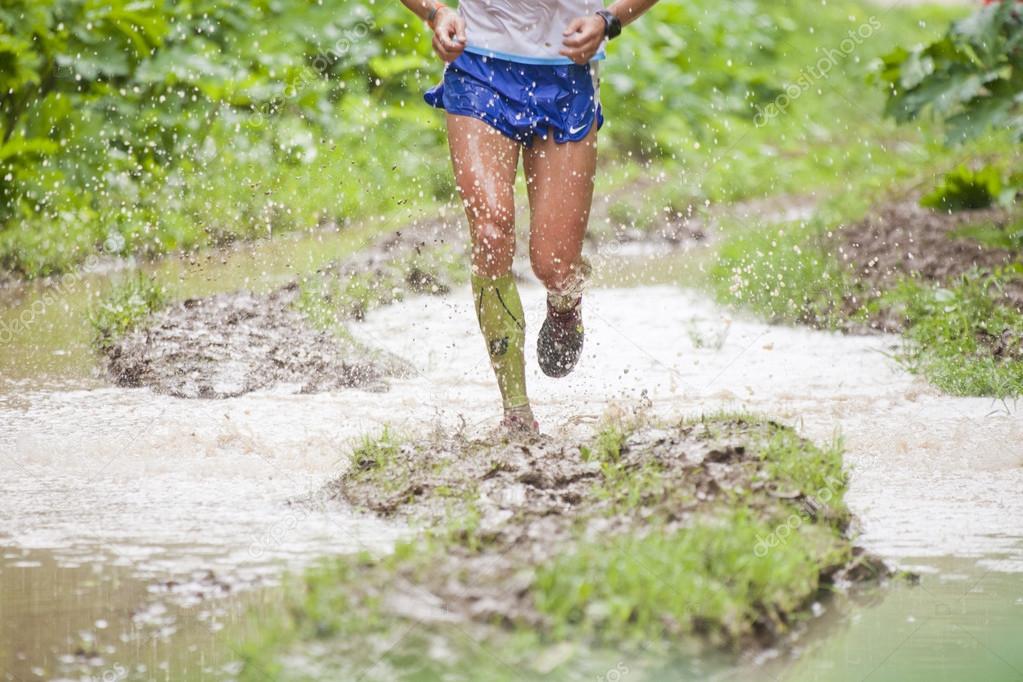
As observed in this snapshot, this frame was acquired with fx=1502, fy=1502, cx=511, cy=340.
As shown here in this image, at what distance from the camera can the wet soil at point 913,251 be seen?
23.9 ft

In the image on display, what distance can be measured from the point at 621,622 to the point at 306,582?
2.34 ft

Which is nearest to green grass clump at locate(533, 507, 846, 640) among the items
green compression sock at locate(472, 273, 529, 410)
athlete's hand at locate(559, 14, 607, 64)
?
green compression sock at locate(472, 273, 529, 410)

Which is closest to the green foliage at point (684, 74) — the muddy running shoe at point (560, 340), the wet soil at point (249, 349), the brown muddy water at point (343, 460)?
the brown muddy water at point (343, 460)

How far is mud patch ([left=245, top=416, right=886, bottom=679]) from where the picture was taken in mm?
3051

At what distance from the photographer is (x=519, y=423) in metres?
4.83

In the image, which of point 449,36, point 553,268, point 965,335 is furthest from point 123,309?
point 965,335

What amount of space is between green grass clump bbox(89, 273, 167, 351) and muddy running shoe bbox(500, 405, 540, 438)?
252 cm

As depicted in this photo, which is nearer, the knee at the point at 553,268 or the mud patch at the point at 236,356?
the knee at the point at 553,268

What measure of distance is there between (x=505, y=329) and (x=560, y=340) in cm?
51

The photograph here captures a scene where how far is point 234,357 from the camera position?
6363mm

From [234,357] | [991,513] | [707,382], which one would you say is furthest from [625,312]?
[991,513]

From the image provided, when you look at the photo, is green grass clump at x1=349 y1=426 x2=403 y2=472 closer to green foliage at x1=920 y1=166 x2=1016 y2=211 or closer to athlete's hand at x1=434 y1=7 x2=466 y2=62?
athlete's hand at x1=434 y1=7 x2=466 y2=62

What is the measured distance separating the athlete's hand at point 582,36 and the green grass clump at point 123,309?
2892 millimetres

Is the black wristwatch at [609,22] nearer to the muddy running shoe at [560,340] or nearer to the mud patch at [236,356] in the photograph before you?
the muddy running shoe at [560,340]
